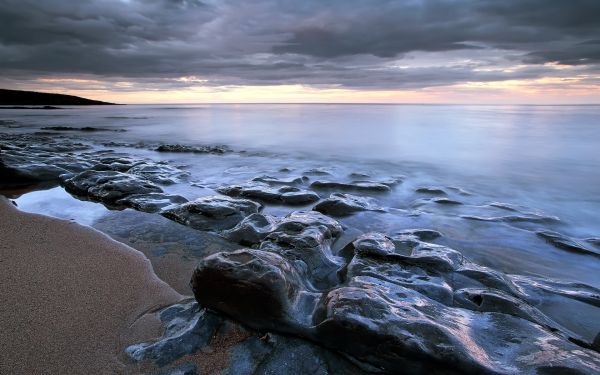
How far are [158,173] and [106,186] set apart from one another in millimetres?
1789

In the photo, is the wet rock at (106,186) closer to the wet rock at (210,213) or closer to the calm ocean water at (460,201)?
the calm ocean water at (460,201)

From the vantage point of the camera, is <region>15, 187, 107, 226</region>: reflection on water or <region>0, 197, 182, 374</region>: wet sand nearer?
<region>0, 197, 182, 374</region>: wet sand

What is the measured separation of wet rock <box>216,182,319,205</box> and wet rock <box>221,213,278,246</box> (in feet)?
3.89

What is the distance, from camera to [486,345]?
1.85 m

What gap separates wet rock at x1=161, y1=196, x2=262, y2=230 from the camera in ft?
12.8

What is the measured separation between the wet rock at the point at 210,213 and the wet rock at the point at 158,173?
2.30m

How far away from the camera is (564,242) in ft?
12.5

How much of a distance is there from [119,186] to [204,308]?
3.76 m

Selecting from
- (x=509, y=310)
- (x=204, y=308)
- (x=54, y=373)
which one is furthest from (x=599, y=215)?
(x=54, y=373)

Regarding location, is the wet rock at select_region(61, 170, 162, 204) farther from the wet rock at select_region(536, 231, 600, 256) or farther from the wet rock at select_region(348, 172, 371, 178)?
the wet rock at select_region(536, 231, 600, 256)

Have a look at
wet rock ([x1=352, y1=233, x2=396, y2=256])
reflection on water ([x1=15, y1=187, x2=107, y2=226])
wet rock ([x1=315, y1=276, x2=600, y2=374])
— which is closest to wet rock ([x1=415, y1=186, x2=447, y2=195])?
wet rock ([x1=352, y1=233, x2=396, y2=256])

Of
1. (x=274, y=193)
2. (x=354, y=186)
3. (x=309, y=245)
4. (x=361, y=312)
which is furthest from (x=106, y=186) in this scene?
(x=361, y=312)

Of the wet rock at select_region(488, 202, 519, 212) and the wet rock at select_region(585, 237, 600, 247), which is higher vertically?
the wet rock at select_region(585, 237, 600, 247)

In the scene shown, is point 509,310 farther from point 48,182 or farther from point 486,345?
point 48,182
